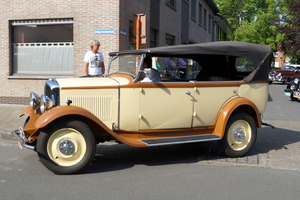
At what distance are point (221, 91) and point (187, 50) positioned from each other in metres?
0.90

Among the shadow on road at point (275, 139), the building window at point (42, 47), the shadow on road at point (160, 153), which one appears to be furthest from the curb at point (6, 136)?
the building window at point (42, 47)

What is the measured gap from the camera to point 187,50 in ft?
19.8

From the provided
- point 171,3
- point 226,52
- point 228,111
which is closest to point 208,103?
point 228,111

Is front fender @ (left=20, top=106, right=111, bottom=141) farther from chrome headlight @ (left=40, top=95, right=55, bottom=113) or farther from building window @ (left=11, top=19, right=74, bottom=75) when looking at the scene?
building window @ (left=11, top=19, right=74, bottom=75)

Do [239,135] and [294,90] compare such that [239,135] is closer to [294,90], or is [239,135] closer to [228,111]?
[228,111]

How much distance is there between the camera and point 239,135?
639 centimetres

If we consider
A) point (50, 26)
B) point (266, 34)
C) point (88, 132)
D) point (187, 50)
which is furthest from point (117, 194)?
point (266, 34)

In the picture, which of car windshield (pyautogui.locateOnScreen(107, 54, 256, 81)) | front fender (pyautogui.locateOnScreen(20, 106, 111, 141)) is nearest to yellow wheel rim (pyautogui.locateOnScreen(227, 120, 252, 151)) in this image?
car windshield (pyautogui.locateOnScreen(107, 54, 256, 81))

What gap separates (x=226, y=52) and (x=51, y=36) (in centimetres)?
839

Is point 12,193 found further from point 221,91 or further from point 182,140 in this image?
point 221,91

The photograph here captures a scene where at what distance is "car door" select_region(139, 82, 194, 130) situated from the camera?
570 cm

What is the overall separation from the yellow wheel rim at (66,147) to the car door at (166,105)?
0.99m

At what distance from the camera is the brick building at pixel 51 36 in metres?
12.5

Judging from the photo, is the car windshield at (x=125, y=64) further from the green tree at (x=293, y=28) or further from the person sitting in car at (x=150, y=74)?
the green tree at (x=293, y=28)
